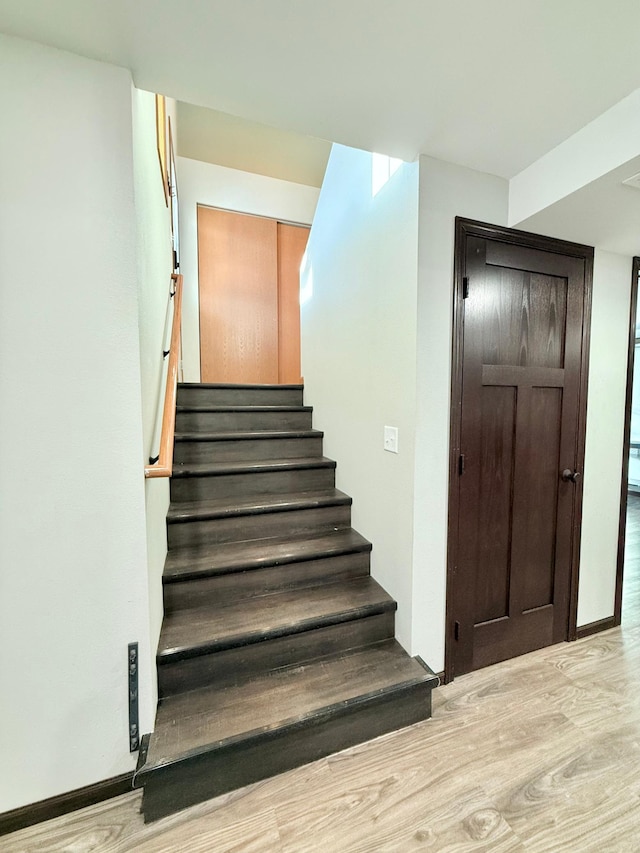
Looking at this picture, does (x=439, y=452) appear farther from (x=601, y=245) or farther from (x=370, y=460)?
(x=601, y=245)

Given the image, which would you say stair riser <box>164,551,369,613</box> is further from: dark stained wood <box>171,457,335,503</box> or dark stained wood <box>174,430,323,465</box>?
dark stained wood <box>174,430,323,465</box>

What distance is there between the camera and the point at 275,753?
1.34m

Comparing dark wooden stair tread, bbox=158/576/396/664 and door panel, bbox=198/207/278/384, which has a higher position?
door panel, bbox=198/207/278/384

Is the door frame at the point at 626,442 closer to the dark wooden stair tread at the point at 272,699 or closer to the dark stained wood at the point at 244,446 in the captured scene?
the dark wooden stair tread at the point at 272,699

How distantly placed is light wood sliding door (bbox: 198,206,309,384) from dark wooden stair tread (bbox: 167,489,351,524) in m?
2.38

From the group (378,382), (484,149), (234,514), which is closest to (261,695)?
(234,514)

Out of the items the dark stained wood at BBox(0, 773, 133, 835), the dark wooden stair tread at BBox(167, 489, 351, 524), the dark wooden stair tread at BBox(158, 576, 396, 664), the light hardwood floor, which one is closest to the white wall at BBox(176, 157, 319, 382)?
the dark wooden stair tread at BBox(167, 489, 351, 524)

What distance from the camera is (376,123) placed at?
1.38m

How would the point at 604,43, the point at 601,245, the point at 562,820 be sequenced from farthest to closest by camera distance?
the point at 601,245 → the point at 562,820 → the point at 604,43

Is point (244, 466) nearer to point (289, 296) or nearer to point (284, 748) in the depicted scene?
point (284, 748)

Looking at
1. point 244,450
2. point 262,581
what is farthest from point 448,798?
point 244,450

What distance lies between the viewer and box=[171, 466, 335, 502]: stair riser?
216 centimetres

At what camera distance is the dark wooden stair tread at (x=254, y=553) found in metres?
1.73

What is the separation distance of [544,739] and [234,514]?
5.63ft
